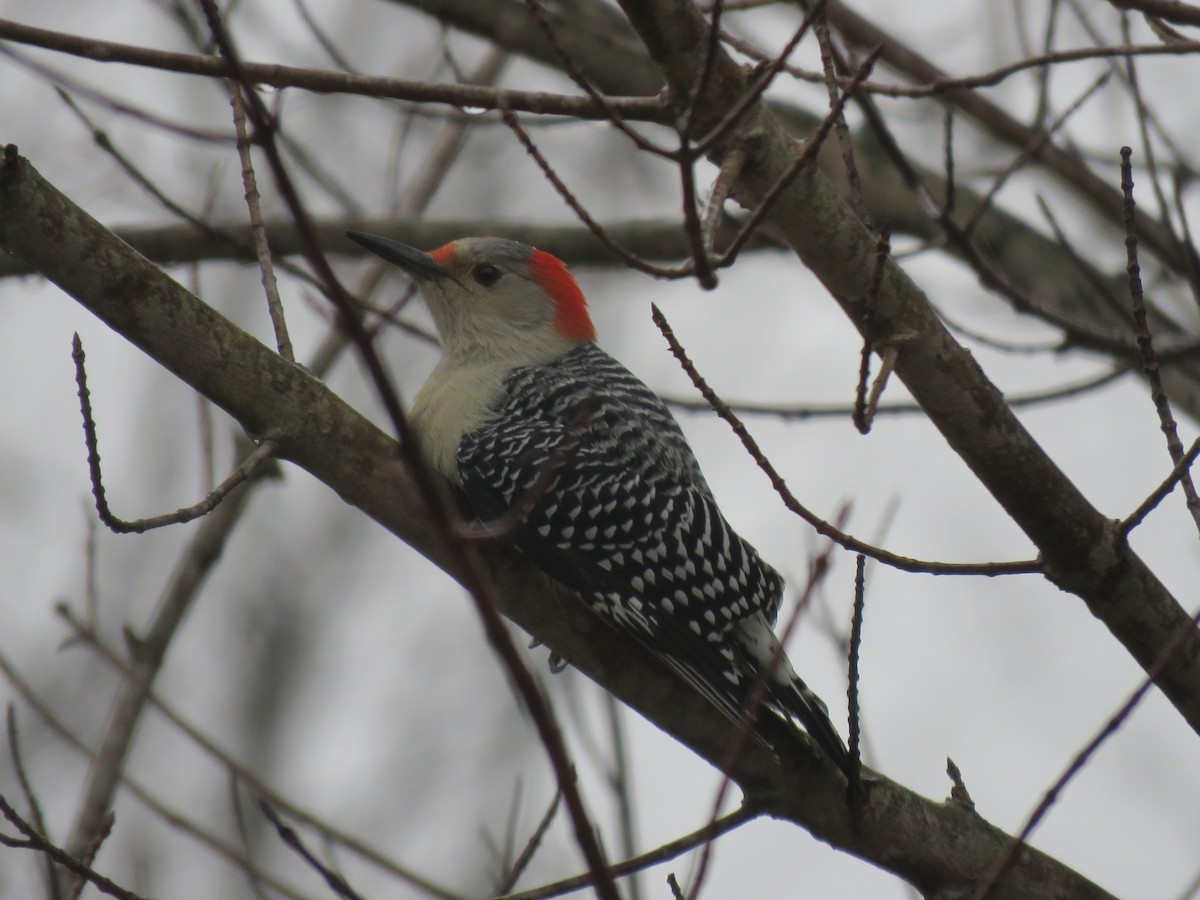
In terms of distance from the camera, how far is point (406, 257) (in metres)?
6.15

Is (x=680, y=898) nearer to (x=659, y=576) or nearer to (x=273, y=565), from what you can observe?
(x=659, y=576)

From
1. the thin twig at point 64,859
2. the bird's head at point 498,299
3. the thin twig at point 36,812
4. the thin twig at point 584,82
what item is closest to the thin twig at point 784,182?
the thin twig at point 584,82

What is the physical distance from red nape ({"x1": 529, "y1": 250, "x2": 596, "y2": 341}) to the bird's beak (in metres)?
0.45

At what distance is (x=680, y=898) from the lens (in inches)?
122

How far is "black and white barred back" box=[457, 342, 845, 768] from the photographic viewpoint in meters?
4.53

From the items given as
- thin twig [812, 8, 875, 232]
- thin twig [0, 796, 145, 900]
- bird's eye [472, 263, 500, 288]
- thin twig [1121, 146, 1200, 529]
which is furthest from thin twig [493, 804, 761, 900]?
bird's eye [472, 263, 500, 288]

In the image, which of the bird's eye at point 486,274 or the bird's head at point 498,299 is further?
the bird's eye at point 486,274

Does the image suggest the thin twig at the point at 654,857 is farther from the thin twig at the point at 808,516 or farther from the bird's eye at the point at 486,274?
the bird's eye at the point at 486,274

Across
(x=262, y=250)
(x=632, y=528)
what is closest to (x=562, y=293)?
(x=632, y=528)

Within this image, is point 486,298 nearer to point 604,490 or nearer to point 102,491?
point 604,490

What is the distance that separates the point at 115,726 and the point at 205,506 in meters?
1.58

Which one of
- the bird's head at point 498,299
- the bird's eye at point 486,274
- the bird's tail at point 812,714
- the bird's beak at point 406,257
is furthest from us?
the bird's eye at point 486,274

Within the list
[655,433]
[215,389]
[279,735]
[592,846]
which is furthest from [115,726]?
[279,735]

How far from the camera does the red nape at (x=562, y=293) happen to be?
6609 millimetres
